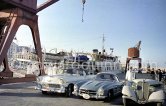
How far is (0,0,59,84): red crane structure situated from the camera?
18969 millimetres

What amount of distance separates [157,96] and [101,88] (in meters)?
2.68

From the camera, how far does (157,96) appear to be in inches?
401

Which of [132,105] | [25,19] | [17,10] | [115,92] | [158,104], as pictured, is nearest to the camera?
[158,104]

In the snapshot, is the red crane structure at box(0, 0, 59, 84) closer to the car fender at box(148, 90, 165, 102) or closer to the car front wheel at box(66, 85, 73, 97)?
the car front wheel at box(66, 85, 73, 97)

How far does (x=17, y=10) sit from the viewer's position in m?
19.7

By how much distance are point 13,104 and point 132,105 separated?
16.7 ft

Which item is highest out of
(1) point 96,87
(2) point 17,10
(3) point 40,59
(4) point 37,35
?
(2) point 17,10

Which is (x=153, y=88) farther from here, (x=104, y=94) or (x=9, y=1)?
(x=9, y=1)

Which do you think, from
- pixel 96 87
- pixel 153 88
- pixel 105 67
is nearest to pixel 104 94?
pixel 96 87

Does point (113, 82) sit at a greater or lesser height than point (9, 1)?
lesser

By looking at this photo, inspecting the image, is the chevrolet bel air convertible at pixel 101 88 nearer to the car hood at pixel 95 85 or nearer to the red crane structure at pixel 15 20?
the car hood at pixel 95 85

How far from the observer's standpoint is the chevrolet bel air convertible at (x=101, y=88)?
11.9 m

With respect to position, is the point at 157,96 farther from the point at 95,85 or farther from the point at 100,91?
the point at 95,85

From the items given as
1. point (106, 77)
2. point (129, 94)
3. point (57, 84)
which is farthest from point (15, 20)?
point (129, 94)
